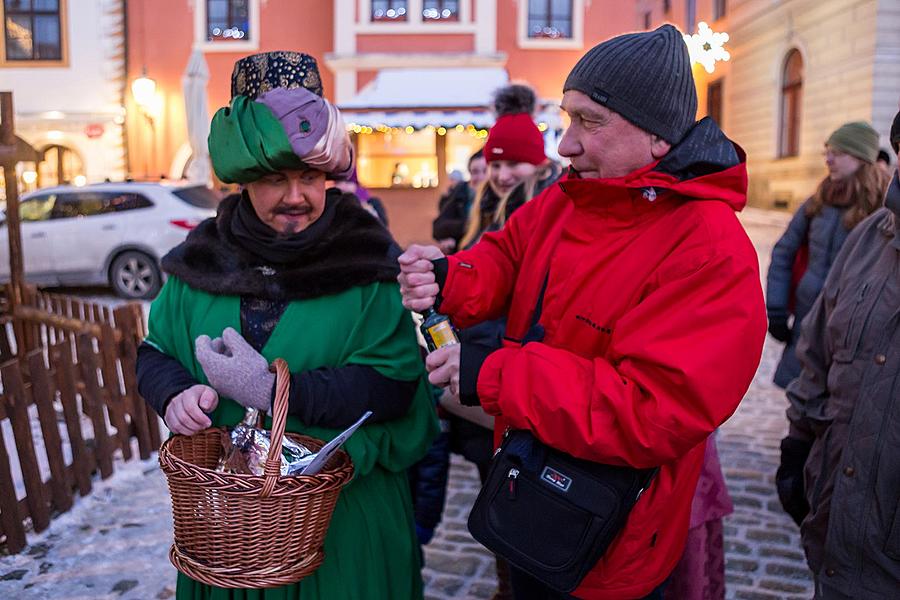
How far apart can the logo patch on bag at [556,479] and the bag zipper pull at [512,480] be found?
6 cm

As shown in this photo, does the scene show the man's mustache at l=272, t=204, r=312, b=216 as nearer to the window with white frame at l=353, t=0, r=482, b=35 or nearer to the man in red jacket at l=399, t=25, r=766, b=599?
the man in red jacket at l=399, t=25, r=766, b=599

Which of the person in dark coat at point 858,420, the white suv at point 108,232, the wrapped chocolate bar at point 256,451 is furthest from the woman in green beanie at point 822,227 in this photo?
the white suv at point 108,232

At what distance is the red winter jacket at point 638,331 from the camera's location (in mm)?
1608

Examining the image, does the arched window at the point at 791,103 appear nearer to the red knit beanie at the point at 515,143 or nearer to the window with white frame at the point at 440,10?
the window with white frame at the point at 440,10

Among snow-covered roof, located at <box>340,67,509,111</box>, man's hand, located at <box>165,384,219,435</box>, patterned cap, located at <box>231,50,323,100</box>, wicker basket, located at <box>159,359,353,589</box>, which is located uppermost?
snow-covered roof, located at <box>340,67,509,111</box>

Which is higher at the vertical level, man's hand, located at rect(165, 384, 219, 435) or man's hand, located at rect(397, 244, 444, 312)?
man's hand, located at rect(397, 244, 444, 312)

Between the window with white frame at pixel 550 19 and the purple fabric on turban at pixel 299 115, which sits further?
the window with white frame at pixel 550 19

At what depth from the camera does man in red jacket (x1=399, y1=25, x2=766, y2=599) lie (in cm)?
161

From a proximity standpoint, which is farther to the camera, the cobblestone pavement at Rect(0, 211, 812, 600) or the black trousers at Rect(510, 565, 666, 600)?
the cobblestone pavement at Rect(0, 211, 812, 600)

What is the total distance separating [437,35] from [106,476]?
53.6 feet

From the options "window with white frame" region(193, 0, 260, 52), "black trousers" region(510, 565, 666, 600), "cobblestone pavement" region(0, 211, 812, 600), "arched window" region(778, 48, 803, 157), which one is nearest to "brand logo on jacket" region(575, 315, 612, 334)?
"black trousers" region(510, 565, 666, 600)

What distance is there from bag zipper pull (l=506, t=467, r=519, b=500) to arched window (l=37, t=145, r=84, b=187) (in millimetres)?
22013

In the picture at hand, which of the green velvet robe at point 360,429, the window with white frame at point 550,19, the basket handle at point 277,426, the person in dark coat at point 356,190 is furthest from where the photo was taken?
the window with white frame at point 550,19

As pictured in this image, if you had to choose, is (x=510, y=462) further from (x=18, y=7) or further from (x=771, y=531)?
(x=18, y=7)
